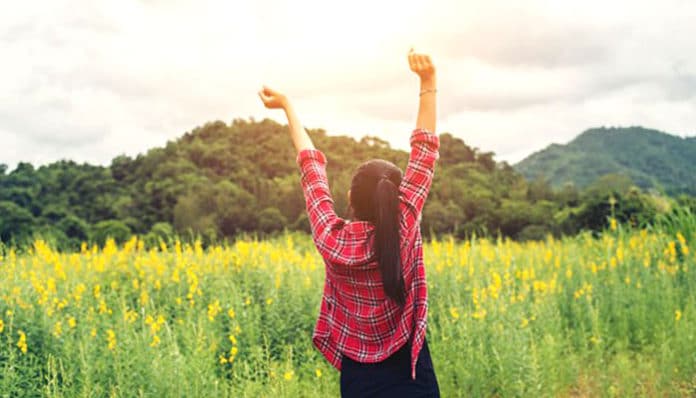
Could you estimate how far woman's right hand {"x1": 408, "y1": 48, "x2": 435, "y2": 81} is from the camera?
2641mm

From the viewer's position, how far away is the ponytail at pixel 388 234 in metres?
2.41

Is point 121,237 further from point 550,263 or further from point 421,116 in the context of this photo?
point 421,116

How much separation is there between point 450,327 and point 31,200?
70.5 feet

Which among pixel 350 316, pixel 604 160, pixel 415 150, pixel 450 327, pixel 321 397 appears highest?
pixel 604 160

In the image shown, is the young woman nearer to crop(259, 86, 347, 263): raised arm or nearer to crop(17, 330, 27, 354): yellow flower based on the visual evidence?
crop(259, 86, 347, 263): raised arm

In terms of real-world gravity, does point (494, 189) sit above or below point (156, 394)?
above

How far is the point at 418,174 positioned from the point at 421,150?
10 centimetres

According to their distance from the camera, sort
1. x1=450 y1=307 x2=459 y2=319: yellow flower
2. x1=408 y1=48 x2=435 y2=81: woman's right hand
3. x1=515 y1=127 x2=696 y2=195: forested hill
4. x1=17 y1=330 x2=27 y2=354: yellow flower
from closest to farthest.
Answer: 1. x1=408 y1=48 x2=435 y2=81: woman's right hand
2. x1=17 y1=330 x2=27 y2=354: yellow flower
3. x1=450 y1=307 x2=459 y2=319: yellow flower
4. x1=515 y1=127 x2=696 y2=195: forested hill

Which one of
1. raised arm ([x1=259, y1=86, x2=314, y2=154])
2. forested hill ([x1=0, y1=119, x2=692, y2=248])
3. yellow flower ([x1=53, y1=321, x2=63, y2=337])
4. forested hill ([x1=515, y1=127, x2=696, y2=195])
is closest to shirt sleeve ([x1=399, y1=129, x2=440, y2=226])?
raised arm ([x1=259, y1=86, x2=314, y2=154])

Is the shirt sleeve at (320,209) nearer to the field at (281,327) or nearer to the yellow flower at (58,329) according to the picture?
the field at (281,327)

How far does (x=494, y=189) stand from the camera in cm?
2920

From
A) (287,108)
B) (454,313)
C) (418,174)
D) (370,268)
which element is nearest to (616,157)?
(454,313)

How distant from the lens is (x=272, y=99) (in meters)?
2.95

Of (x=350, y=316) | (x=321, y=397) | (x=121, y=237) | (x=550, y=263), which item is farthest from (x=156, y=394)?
(x=121, y=237)
